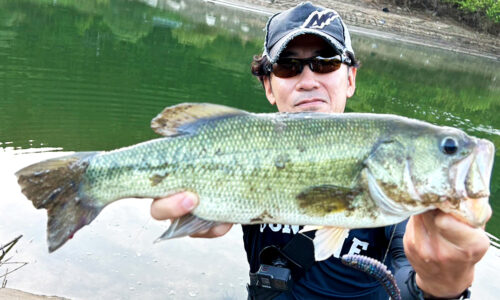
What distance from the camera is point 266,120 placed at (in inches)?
100

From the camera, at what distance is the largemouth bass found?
7.84 ft

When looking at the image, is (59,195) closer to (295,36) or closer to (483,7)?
(295,36)

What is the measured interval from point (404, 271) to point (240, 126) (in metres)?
1.67

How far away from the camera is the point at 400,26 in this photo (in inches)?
2064

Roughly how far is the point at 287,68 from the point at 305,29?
358 millimetres

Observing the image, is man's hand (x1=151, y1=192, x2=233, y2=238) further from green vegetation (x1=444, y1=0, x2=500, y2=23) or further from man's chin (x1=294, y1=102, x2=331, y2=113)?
green vegetation (x1=444, y1=0, x2=500, y2=23)

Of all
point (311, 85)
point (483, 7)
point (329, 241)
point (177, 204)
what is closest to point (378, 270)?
point (329, 241)

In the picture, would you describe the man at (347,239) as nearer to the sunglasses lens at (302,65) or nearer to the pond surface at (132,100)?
the sunglasses lens at (302,65)

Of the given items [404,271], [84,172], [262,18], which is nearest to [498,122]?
[404,271]

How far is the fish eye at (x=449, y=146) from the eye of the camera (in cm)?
231

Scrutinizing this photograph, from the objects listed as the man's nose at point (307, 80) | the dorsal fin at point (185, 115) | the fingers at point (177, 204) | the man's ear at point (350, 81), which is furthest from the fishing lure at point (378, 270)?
the man's ear at point (350, 81)

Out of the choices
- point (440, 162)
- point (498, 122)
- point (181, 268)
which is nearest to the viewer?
point (440, 162)

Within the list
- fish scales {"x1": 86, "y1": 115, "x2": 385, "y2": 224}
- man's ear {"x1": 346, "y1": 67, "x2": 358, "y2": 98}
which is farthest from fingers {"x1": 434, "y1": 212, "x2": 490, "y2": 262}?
man's ear {"x1": 346, "y1": 67, "x2": 358, "y2": 98}

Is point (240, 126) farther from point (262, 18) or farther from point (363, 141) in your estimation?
point (262, 18)
